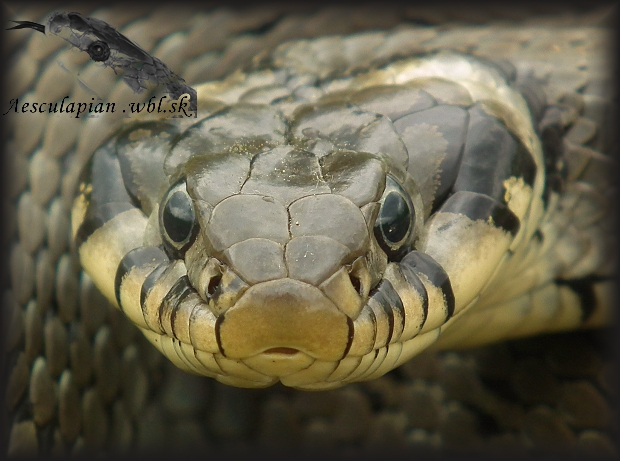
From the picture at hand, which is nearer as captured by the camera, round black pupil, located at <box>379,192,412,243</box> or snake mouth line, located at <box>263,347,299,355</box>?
snake mouth line, located at <box>263,347,299,355</box>

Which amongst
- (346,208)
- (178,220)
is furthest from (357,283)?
(178,220)

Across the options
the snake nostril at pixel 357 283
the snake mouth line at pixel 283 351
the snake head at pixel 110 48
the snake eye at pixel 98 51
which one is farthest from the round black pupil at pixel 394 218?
the snake eye at pixel 98 51

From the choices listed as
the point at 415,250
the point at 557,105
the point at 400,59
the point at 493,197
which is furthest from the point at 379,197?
the point at 557,105

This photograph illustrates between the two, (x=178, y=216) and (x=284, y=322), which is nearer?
(x=284, y=322)

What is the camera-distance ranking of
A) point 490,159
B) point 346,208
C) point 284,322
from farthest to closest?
point 490,159, point 346,208, point 284,322

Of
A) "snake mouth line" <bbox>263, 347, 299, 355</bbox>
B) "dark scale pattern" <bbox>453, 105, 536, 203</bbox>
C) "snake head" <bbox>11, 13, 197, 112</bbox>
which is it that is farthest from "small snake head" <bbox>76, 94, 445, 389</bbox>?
"snake head" <bbox>11, 13, 197, 112</bbox>

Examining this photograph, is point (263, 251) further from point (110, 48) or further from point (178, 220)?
point (110, 48)

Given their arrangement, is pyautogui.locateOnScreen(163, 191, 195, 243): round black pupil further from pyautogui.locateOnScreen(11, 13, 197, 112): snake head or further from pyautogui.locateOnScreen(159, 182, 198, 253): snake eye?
pyautogui.locateOnScreen(11, 13, 197, 112): snake head

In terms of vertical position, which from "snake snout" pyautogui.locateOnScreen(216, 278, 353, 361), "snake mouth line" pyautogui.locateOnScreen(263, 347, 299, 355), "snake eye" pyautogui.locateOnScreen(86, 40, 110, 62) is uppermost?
"snake eye" pyautogui.locateOnScreen(86, 40, 110, 62)
